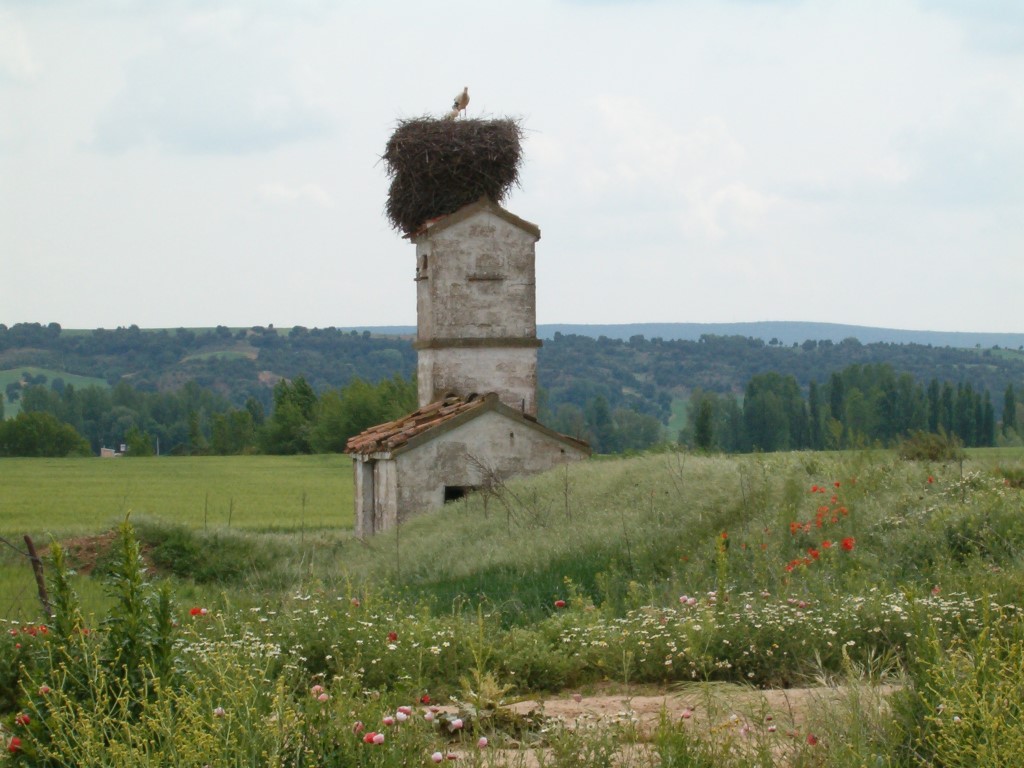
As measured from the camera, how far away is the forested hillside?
89500 mm

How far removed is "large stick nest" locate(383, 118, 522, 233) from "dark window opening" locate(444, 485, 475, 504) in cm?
538

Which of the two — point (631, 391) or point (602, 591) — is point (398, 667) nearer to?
point (602, 591)

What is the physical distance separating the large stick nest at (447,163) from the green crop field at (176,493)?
5.94 meters

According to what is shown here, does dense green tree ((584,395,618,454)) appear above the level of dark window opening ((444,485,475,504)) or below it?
below

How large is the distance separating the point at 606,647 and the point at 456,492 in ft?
44.0

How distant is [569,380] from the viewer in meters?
151

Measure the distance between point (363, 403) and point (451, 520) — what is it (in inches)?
2015

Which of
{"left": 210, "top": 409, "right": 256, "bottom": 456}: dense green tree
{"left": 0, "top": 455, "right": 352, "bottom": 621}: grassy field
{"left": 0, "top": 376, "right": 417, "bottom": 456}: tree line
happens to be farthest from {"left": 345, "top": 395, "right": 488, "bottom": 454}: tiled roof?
{"left": 210, "top": 409, "right": 256, "bottom": 456}: dense green tree

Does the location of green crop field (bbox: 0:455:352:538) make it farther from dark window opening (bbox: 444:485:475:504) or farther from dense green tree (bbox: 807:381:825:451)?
dense green tree (bbox: 807:381:825:451)

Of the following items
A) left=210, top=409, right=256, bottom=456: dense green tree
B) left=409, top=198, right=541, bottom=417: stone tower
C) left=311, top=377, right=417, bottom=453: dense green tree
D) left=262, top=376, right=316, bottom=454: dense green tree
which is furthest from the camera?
left=210, top=409, right=256, bottom=456: dense green tree

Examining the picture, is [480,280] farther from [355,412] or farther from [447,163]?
[355,412]

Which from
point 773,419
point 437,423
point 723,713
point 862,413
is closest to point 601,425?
point 773,419

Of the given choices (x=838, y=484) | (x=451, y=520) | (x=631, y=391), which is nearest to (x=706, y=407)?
(x=451, y=520)

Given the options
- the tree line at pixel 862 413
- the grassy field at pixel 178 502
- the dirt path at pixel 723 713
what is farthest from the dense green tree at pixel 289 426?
the dirt path at pixel 723 713
